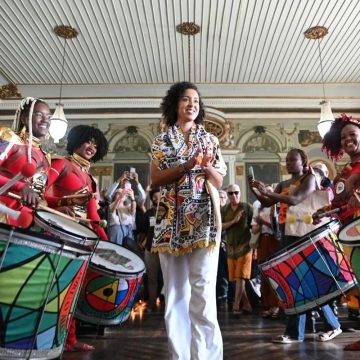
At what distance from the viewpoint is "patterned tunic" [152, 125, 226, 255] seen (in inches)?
64.1

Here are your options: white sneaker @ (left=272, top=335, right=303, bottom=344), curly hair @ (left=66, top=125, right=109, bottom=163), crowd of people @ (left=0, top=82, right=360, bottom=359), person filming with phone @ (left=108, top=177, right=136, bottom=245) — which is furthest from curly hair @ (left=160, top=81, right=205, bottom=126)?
person filming with phone @ (left=108, top=177, right=136, bottom=245)

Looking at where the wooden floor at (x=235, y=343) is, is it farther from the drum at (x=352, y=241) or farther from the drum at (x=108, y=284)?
the drum at (x=352, y=241)

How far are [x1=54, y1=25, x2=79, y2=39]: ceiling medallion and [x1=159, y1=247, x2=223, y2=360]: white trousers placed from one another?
17.6 feet

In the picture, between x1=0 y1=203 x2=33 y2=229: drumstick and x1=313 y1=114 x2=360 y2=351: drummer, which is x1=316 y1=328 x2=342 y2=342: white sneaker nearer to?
x1=313 y1=114 x2=360 y2=351: drummer

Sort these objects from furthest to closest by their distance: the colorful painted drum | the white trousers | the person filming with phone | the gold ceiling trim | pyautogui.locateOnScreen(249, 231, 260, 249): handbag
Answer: the gold ceiling trim → the person filming with phone → pyautogui.locateOnScreen(249, 231, 260, 249): handbag → the white trousers → the colorful painted drum

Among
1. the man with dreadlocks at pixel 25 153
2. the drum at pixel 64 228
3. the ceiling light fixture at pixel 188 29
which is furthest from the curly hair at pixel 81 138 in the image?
the ceiling light fixture at pixel 188 29

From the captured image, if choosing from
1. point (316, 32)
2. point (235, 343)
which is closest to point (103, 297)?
point (235, 343)

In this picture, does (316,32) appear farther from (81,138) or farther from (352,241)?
(352,241)

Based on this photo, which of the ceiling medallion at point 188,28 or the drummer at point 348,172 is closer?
the drummer at point 348,172

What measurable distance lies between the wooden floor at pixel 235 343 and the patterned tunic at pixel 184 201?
0.92m

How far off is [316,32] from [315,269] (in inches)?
198

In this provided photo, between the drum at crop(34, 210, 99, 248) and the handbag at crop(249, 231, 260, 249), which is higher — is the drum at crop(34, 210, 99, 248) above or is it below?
below

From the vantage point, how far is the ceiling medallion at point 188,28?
6.00m

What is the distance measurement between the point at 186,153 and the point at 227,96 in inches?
265
